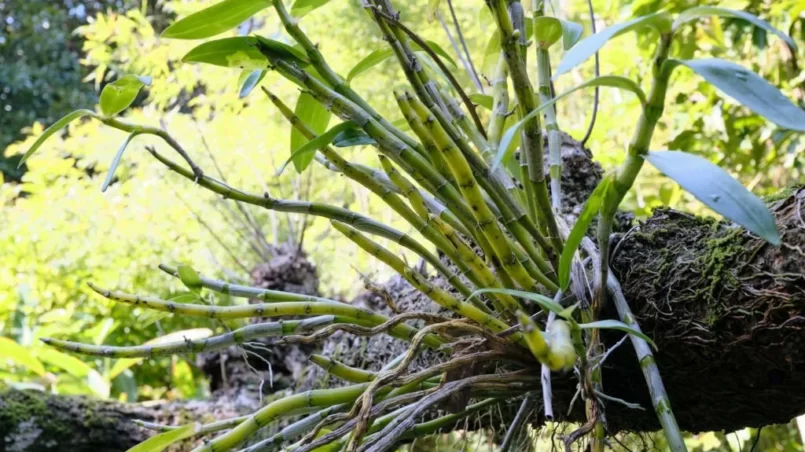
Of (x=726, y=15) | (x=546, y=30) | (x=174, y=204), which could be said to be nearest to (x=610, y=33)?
(x=726, y=15)

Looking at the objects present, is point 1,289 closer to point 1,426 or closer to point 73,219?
point 73,219

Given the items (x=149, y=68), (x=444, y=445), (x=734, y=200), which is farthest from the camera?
(x=149, y=68)

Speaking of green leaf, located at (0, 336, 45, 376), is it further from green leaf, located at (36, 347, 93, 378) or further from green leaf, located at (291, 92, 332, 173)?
green leaf, located at (291, 92, 332, 173)

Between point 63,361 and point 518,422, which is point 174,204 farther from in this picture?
point 518,422

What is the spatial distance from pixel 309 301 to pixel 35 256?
→ 5.95ft

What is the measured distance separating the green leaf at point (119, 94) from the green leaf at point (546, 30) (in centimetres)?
28

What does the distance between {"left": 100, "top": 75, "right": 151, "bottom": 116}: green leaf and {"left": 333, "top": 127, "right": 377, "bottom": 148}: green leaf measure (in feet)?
0.46

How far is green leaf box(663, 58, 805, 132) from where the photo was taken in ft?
0.77

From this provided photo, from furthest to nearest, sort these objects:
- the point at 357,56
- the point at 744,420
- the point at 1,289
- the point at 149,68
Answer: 1. the point at 149,68
2. the point at 357,56
3. the point at 1,289
4. the point at 744,420

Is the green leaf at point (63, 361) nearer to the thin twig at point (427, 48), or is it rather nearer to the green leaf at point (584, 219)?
the thin twig at point (427, 48)

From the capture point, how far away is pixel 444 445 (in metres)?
0.93

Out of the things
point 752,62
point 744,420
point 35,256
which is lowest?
point 744,420

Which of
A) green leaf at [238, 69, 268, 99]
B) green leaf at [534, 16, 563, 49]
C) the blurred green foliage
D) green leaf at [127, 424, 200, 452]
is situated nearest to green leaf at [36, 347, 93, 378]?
the blurred green foliage

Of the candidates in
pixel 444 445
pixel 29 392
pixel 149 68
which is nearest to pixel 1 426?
pixel 29 392
